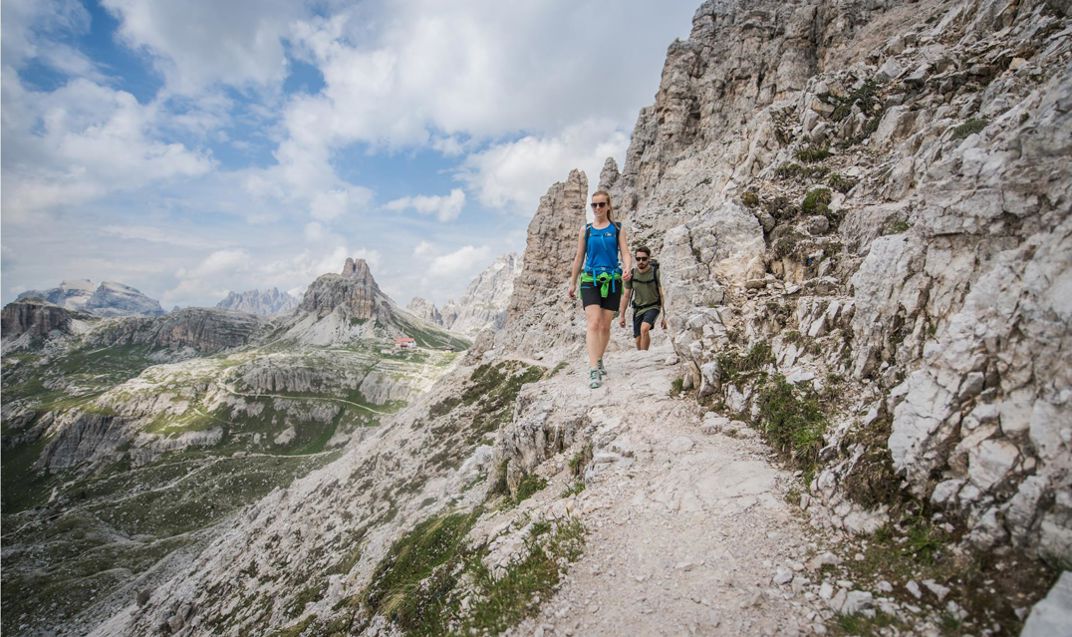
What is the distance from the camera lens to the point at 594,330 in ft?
45.1

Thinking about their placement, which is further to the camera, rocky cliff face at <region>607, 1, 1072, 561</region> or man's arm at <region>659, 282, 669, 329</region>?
man's arm at <region>659, 282, 669, 329</region>

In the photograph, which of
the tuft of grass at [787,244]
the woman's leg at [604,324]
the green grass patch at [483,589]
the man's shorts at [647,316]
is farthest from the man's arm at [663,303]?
the green grass patch at [483,589]

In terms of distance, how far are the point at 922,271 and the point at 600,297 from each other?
7260 mm

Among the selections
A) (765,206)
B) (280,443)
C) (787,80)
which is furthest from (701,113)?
(280,443)

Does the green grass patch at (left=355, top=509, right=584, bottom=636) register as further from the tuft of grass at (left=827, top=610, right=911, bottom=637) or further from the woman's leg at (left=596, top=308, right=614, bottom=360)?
the woman's leg at (left=596, top=308, right=614, bottom=360)

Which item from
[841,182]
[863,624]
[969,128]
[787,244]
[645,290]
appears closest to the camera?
[863,624]

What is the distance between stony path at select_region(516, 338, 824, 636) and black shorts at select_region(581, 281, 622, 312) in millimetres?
3945

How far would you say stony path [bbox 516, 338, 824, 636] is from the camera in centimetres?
609

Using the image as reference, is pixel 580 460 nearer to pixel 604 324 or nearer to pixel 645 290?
pixel 604 324

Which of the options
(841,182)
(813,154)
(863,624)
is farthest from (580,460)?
(813,154)

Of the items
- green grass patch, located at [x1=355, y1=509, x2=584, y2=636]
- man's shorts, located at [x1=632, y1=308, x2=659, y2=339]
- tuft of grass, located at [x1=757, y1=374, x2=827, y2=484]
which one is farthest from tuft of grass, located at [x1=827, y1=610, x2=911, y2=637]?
man's shorts, located at [x1=632, y1=308, x2=659, y2=339]

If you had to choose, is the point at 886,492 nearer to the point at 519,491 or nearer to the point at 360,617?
the point at 519,491

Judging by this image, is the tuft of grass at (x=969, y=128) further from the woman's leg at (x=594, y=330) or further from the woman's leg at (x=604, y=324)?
the woman's leg at (x=594, y=330)

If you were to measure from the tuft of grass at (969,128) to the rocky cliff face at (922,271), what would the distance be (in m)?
0.05
